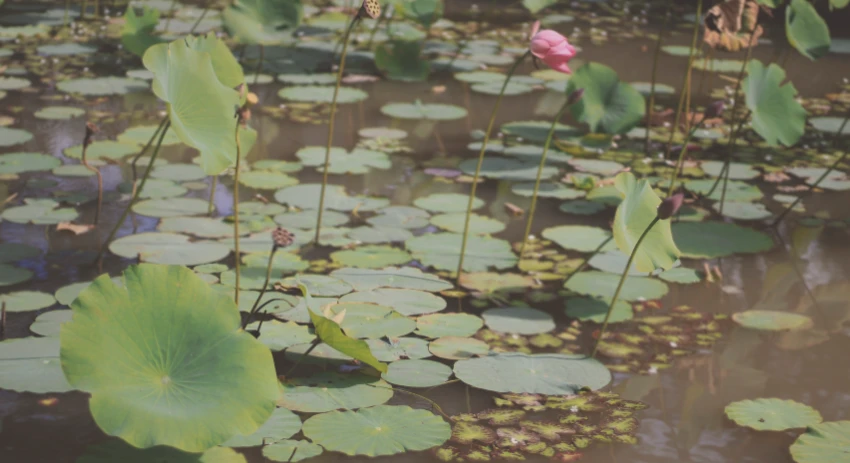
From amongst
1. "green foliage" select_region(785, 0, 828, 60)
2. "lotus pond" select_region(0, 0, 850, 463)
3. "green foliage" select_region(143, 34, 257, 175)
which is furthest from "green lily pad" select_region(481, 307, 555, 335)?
"green foliage" select_region(785, 0, 828, 60)

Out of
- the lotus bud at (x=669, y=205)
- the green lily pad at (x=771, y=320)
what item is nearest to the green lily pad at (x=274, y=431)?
the lotus bud at (x=669, y=205)

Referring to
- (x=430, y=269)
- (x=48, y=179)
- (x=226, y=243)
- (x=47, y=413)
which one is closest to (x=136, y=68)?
(x=48, y=179)

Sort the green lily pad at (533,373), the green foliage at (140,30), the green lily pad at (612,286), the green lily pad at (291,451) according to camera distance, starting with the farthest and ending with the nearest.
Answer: the green foliage at (140,30) → the green lily pad at (612,286) → the green lily pad at (533,373) → the green lily pad at (291,451)

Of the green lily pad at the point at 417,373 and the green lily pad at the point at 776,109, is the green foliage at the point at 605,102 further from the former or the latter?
the green lily pad at the point at 417,373

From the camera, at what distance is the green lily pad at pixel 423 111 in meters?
4.18

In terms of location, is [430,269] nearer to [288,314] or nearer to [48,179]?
[288,314]

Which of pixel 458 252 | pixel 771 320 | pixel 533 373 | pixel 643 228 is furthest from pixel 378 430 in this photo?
pixel 771 320

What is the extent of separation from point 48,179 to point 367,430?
1.86 metres

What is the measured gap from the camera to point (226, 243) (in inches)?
110

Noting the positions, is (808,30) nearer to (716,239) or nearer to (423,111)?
(716,239)

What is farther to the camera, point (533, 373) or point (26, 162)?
point (26, 162)

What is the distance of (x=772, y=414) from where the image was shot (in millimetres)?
2072

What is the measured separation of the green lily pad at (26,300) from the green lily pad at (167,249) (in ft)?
0.95

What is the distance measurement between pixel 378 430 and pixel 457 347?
430 millimetres
